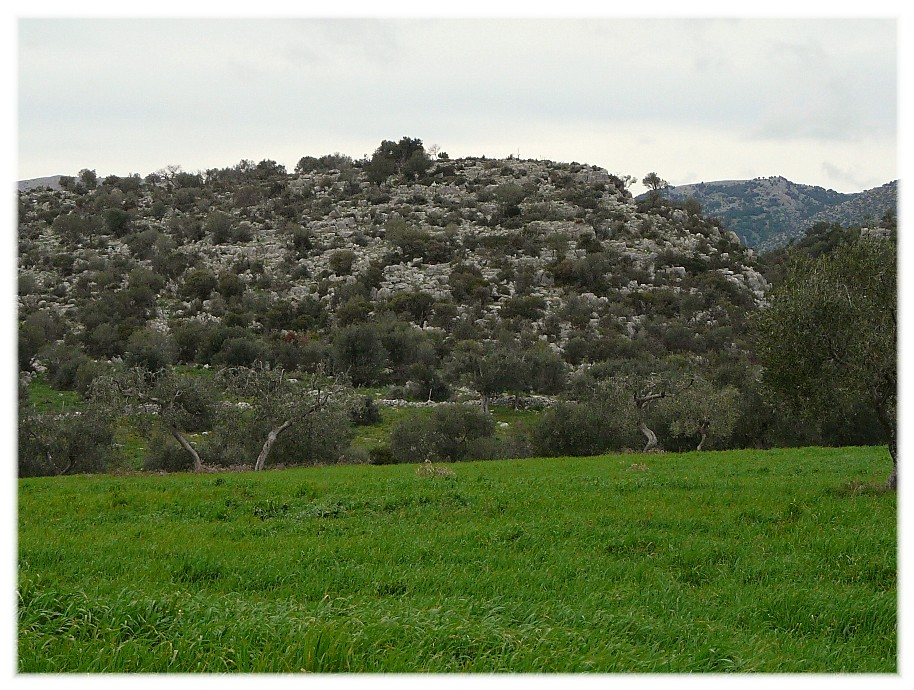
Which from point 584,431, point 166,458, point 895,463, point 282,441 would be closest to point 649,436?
point 584,431

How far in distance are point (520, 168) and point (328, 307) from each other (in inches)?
2399

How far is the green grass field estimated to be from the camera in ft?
19.1

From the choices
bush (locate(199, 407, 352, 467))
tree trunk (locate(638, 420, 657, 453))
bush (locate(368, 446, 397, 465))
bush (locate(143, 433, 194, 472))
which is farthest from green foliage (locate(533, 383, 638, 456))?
bush (locate(143, 433, 194, 472))

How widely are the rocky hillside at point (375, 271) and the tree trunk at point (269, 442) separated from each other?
26086 mm

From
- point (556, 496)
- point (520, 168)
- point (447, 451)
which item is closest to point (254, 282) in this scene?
point (447, 451)

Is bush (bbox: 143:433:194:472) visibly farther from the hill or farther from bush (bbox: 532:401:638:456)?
bush (bbox: 532:401:638:456)

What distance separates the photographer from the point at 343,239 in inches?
3804

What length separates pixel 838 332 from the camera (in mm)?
14477

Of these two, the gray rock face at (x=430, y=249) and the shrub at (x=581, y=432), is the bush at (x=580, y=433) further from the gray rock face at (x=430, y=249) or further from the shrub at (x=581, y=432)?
the gray rock face at (x=430, y=249)

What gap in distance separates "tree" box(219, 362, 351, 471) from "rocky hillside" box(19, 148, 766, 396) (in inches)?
966

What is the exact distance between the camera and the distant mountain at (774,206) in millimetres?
129837

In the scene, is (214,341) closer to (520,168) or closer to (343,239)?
(343,239)

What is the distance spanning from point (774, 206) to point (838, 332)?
174 metres

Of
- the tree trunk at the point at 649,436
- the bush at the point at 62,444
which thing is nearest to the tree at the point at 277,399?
the bush at the point at 62,444
